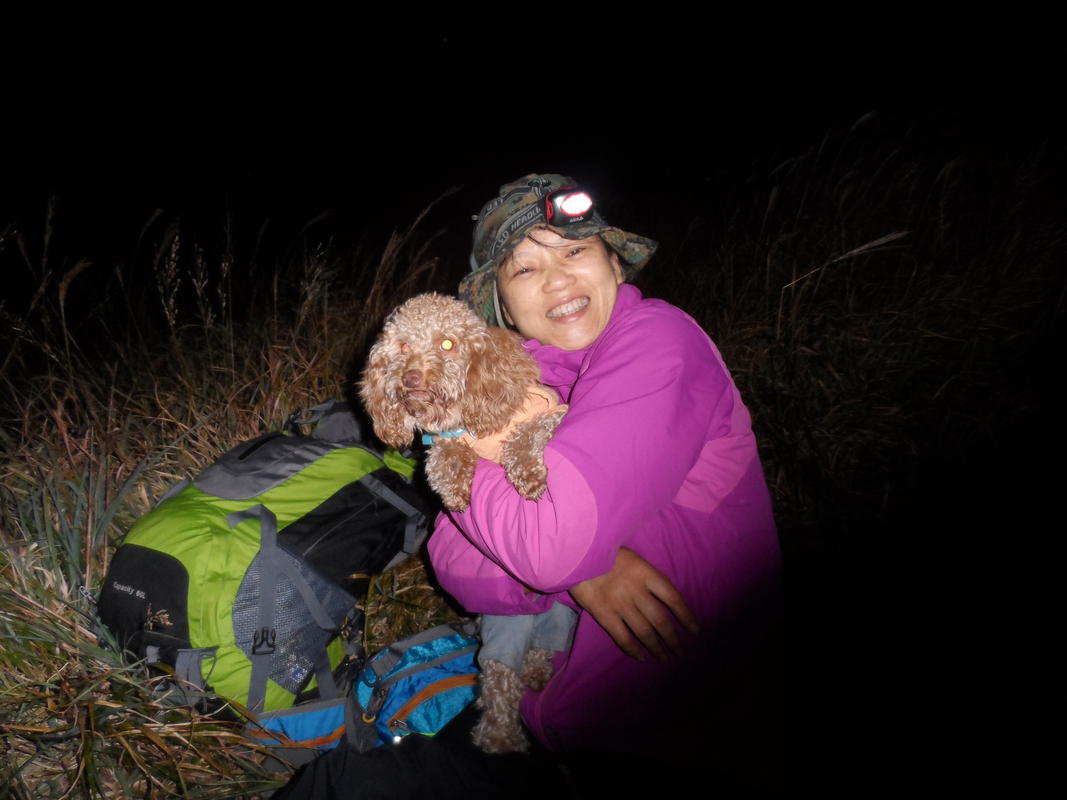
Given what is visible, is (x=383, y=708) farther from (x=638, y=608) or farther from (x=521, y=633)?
(x=638, y=608)

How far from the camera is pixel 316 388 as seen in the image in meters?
3.40

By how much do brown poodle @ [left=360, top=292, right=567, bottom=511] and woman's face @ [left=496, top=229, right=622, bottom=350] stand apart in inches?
7.4

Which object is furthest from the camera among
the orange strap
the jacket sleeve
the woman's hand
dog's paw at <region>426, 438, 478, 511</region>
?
the orange strap

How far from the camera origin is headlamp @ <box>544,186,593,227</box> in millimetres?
1856

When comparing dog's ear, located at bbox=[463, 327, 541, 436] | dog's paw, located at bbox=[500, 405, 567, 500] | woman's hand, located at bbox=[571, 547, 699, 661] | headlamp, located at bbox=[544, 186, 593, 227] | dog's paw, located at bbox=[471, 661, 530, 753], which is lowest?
dog's paw, located at bbox=[471, 661, 530, 753]

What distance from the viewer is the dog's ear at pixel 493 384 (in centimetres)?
179

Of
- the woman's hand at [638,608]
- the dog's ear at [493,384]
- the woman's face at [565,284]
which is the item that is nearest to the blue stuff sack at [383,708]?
the woman's hand at [638,608]

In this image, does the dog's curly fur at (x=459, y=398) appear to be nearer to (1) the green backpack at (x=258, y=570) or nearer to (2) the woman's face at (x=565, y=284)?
(2) the woman's face at (x=565, y=284)

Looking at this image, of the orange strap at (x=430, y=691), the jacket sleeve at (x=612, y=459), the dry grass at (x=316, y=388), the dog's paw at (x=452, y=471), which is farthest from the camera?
the orange strap at (x=430, y=691)

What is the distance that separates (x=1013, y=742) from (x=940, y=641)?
43 centimetres

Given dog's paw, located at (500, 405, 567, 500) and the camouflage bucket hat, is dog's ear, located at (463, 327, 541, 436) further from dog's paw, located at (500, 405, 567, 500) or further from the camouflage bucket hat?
the camouflage bucket hat

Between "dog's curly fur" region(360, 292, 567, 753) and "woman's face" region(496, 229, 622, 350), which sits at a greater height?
"woman's face" region(496, 229, 622, 350)

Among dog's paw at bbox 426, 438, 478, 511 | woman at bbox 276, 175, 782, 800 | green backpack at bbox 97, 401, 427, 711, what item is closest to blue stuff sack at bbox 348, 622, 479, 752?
green backpack at bbox 97, 401, 427, 711

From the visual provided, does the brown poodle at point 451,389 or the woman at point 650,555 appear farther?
the brown poodle at point 451,389
